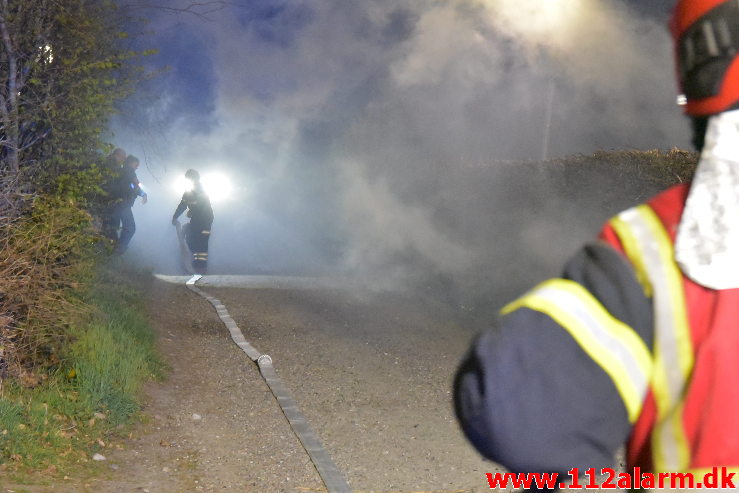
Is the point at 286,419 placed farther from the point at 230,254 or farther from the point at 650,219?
the point at 230,254

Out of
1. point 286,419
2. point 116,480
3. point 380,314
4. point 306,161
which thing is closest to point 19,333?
point 116,480

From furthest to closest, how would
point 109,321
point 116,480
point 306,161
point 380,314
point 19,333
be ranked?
point 306,161 < point 380,314 < point 109,321 < point 19,333 < point 116,480

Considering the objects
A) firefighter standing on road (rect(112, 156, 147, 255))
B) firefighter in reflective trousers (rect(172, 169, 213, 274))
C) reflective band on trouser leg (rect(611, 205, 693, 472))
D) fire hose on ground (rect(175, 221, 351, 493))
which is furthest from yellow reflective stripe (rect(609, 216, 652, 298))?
firefighter in reflective trousers (rect(172, 169, 213, 274))

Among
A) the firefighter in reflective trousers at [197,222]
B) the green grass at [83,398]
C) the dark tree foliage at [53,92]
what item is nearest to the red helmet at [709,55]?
the green grass at [83,398]

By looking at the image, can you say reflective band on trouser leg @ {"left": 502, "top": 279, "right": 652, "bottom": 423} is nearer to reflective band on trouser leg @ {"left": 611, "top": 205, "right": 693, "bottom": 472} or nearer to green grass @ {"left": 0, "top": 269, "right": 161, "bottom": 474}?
reflective band on trouser leg @ {"left": 611, "top": 205, "right": 693, "bottom": 472}

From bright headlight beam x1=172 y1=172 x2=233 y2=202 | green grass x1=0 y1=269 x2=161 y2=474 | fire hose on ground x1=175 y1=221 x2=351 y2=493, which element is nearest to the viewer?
green grass x1=0 y1=269 x2=161 y2=474

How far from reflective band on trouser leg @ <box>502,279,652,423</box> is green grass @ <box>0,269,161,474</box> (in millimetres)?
4355

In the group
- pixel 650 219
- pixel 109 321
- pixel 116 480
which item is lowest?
pixel 116 480

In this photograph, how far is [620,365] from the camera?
1.14m

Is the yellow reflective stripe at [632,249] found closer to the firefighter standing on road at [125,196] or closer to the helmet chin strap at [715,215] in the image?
the helmet chin strap at [715,215]

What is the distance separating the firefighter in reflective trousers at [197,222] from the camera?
1399 centimetres

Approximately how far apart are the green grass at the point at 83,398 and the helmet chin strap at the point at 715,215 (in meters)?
4.49

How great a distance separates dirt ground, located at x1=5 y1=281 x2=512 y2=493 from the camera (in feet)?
16.7

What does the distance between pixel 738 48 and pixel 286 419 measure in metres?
5.26
